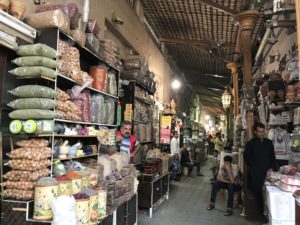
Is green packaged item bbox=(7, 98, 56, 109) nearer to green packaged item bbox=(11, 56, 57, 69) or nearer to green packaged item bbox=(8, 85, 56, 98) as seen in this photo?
green packaged item bbox=(8, 85, 56, 98)

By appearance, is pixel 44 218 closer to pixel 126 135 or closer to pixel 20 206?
pixel 20 206

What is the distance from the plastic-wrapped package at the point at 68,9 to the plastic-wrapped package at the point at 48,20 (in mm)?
194

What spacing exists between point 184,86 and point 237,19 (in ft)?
34.9

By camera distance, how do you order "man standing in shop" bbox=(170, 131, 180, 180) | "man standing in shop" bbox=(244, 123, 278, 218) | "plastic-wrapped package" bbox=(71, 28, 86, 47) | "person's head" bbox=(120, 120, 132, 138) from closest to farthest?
1. "plastic-wrapped package" bbox=(71, 28, 86, 47)
2. "man standing in shop" bbox=(244, 123, 278, 218)
3. "person's head" bbox=(120, 120, 132, 138)
4. "man standing in shop" bbox=(170, 131, 180, 180)

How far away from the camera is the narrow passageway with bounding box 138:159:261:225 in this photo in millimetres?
5398

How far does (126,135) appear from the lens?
5.38 metres

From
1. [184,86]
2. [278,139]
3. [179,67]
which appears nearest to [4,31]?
[278,139]

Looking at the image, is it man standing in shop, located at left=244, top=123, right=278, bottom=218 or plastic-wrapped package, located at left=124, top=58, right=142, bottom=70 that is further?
plastic-wrapped package, located at left=124, top=58, right=142, bottom=70

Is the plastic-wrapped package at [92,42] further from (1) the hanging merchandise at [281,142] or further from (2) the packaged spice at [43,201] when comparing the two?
(1) the hanging merchandise at [281,142]

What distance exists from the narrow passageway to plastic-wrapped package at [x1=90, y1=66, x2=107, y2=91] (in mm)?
2443

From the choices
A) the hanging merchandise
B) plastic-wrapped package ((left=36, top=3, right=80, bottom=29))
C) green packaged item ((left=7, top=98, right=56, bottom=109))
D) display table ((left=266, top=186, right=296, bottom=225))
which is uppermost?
plastic-wrapped package ((left=36, top=3, right=80, bottom=29))

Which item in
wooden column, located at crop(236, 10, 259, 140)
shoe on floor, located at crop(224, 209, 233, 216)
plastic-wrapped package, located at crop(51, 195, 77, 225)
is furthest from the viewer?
shoe on floor, located at crop(224, 209, 233, 216)

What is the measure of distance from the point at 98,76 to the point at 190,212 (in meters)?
3.46

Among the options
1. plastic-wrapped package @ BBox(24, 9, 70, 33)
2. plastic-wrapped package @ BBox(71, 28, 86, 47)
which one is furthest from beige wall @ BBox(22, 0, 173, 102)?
plastic-wrapped package @ BBox(71, 28, 86, 47)
